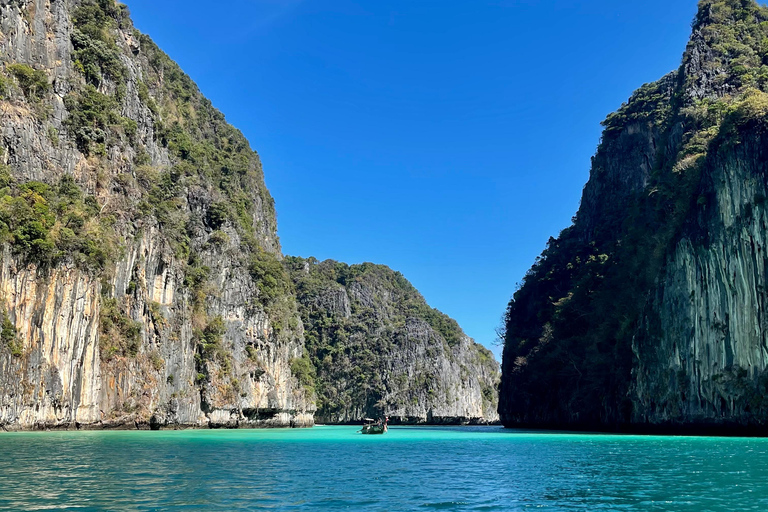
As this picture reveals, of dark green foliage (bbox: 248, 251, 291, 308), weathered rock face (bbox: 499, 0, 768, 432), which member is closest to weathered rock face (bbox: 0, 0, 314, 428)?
dark green foliage (bbox: 248, 251, 291, 308)

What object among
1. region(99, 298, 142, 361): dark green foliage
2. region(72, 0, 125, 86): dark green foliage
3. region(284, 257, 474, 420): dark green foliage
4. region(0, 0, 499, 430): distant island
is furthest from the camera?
region(284, 257, 474, 420): dark green foliage

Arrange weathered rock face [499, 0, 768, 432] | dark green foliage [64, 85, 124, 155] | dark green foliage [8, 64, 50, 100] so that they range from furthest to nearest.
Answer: dark green foliage [64, 85, 124, 155]
dark green foliage [8, 64, 50, 100]
weathered rock face [499, 0, 768, 432]

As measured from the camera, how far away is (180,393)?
51312 millimetres

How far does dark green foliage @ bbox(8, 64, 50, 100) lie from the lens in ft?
137

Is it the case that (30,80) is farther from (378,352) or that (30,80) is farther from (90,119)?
(378,352)

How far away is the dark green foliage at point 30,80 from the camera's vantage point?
41.8 m

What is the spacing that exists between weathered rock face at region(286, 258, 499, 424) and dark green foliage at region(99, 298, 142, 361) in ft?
202

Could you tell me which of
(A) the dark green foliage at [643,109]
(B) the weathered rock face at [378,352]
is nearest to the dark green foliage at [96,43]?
(A) the dark green foliage at [643,109]

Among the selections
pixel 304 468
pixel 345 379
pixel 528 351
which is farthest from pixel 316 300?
pixel 304 468

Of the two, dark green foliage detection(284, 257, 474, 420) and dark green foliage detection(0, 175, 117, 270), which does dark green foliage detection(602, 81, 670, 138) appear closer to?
dark green foliage detection(284, 257, 474, 420)

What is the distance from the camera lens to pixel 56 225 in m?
39.1

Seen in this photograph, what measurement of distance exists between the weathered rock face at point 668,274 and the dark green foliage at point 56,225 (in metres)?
39.6

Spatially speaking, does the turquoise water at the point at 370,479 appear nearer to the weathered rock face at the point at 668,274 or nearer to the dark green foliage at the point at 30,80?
the weathered rock face at the point at 668,274

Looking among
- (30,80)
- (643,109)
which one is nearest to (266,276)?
(30,80)
